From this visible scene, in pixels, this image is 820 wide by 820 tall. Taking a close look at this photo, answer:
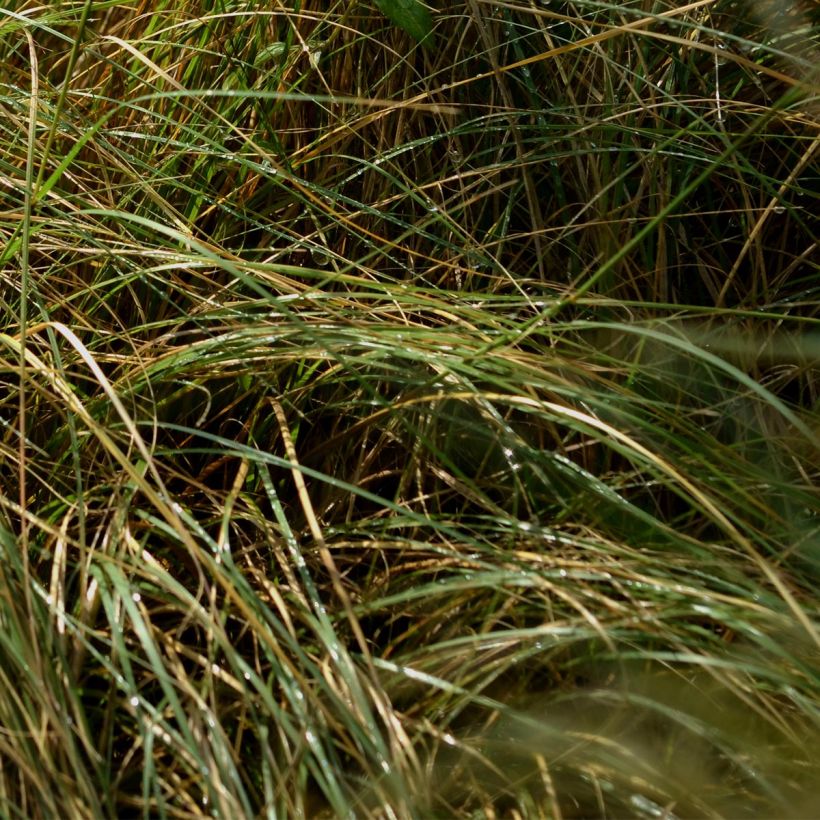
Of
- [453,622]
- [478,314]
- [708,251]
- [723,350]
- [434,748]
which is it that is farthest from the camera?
[708,251]

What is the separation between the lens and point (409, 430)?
102 centimetres

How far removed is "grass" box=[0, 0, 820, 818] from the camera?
2.90 ft

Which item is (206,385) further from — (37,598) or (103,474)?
(37,598)

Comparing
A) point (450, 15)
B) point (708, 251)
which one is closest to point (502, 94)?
point (450, 15)

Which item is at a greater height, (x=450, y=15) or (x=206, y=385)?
(x=450, y=15)

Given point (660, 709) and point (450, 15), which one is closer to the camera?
point (660, 709)

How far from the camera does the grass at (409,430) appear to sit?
0.88 metres

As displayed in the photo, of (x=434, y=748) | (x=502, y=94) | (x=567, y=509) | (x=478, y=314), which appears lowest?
(x=434, y=748)

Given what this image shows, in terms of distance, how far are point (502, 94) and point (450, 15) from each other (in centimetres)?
14

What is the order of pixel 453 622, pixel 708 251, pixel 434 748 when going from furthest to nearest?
pixel 708 251
pixel 453 622
pixel 434 748

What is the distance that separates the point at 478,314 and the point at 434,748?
1.38 ft

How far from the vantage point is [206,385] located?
3.83 feet

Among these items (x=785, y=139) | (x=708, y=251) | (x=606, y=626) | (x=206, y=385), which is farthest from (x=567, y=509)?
(x=785, y=139)

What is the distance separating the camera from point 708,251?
138cm
